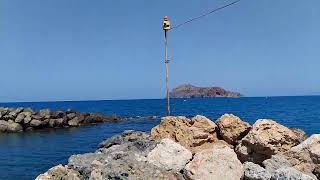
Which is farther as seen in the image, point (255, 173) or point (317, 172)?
point (317, 172)

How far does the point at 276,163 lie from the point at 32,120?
4136 centimetres

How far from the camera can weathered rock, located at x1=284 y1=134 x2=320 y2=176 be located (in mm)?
10695

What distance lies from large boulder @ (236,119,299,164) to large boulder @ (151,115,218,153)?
1618mm

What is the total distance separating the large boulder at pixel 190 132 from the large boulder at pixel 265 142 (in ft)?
5.31

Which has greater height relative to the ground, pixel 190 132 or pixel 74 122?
pixel 190 132

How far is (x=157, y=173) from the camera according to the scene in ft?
34.6

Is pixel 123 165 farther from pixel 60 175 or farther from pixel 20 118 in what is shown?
pixel 20 118

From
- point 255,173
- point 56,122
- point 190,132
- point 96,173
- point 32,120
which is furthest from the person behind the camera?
point 56,122

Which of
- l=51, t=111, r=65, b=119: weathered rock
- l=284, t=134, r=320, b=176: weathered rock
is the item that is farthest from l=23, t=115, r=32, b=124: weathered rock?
l=284, t=134, r=320, b=176: weathered rock

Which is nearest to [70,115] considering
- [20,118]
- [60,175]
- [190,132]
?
[20,118]

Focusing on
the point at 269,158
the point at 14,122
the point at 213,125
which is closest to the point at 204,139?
the point at 213,125

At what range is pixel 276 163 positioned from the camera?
34.7 ft

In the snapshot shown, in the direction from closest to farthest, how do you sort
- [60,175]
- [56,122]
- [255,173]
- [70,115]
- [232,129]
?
[255,173] < [60,175] < [232,129] < [56,122] < [70,115]

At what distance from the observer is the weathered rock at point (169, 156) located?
11.7 meters
